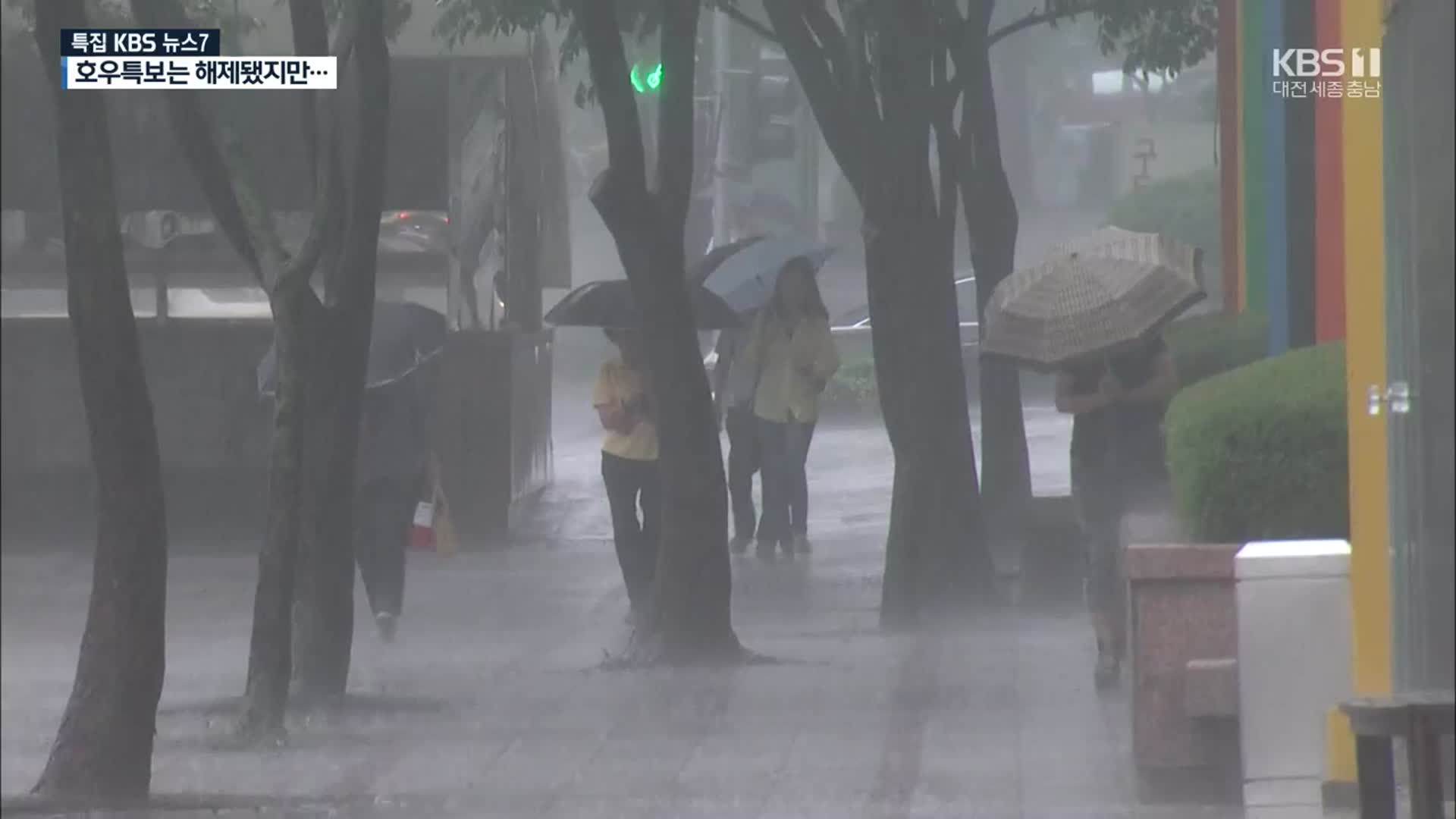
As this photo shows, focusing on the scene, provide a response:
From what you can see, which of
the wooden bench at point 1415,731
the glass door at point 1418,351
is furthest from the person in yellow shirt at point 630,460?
the wooden bench at point 1415,731

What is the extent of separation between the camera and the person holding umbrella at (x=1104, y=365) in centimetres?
764

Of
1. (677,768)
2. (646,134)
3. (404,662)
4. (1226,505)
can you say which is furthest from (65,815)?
(1226,505)

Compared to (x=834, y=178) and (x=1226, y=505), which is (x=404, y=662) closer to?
(x=834, y=178)

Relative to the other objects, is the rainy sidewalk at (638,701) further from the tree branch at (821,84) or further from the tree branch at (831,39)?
the tree branch at (831,39)

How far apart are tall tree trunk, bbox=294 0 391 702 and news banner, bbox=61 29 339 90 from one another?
0.33 m

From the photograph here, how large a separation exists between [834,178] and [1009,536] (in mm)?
1341

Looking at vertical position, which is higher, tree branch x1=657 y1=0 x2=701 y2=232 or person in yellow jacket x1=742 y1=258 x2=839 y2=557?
tree branch x1=657 y1=0 x2=701 y2=232

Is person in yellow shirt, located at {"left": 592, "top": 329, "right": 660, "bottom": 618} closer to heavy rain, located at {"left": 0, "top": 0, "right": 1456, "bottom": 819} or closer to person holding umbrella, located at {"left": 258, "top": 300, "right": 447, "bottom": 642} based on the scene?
heavy rain, located at {"left": 0, "top": 0, "right": 1456, "bottom": 819}

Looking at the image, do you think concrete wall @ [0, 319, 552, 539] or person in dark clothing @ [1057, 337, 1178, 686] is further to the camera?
person in dark clothing @ [1057, 337, 1178, 686]

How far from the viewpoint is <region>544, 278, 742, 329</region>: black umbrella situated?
7.52 m

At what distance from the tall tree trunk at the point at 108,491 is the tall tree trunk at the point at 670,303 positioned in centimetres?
152

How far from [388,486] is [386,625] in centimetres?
48

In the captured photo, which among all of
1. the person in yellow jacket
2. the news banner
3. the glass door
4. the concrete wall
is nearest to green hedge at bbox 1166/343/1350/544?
the glass door

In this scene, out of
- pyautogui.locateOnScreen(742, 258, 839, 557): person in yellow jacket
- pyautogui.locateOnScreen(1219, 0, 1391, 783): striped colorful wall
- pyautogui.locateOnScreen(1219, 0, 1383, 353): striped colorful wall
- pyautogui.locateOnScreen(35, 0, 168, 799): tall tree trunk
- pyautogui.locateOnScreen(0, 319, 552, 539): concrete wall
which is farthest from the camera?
pyautogui.locateOnScreen(1219, 0, 1383, 353): striped colorful wall
